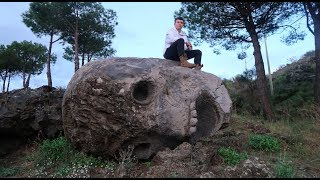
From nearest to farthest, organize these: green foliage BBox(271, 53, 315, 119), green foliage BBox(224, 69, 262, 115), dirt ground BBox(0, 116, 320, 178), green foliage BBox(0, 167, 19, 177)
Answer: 1. dirt ground BBox(0, 116, 320, 178)
2. green foliage BBox(0, 167, 19, 177)
3. green foliage BBox(271, 53, 315, 119)
4. green foliage BBox(224, 69, 262, 115)

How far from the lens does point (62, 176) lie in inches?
238

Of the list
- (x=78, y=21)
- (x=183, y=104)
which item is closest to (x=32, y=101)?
(x=183, y=104)

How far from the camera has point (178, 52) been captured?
7215mm

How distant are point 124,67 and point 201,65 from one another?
167cm

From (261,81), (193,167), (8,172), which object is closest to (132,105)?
(193,167)

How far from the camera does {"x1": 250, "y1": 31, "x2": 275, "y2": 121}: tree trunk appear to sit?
1291cm

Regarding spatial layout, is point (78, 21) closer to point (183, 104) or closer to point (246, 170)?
point (183, 104)

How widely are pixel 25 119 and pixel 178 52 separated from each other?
12.7ft

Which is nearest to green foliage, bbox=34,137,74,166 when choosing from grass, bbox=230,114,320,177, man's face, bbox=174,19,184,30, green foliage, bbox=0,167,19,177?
green foliage, bbox=0,167,19,177

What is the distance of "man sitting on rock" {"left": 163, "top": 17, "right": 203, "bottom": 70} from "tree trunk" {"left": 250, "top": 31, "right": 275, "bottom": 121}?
6170 millimetres

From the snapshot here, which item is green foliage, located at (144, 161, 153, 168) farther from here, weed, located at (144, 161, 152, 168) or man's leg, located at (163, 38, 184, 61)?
Answer: man's leg, located at (163, 38, 184, 61)

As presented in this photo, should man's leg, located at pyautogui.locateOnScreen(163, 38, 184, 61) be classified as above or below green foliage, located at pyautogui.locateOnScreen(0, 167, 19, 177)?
above

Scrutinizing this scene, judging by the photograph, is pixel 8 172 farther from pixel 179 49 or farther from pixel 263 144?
pixel 263 144

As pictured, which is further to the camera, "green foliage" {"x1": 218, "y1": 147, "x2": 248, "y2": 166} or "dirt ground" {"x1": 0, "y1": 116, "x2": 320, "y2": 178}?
"green foliage" {"x1": 218, "y1": 147, "x2": 248, "y2": 166}
